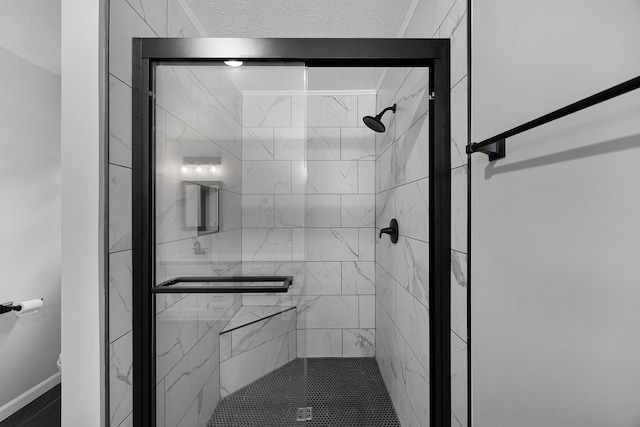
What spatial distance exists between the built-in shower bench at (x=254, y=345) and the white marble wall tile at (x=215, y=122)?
2.07 ft

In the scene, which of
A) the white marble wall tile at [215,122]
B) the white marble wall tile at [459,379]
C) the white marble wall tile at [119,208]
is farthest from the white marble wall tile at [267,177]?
the white marble wall tile at [459,379]

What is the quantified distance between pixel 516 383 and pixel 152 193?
119cm

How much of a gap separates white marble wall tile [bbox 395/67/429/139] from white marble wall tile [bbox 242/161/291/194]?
25.1 inches

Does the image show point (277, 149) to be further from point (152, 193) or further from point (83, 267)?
point (83, 267)

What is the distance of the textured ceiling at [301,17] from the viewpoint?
134 centimetres

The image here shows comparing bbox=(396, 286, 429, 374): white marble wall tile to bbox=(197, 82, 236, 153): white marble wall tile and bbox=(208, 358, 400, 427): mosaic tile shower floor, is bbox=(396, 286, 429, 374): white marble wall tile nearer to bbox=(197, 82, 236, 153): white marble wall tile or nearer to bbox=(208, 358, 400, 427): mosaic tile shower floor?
bbox=(208, 358, 400, 427): mosaic tile shower floor

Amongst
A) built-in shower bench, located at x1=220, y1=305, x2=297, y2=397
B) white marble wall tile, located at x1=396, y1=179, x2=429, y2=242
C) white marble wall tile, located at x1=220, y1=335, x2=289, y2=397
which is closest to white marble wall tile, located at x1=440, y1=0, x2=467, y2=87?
white marble wall tile, located at x1=396, y1=179, x2=429, y2=242

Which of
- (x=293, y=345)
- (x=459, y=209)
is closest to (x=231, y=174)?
(x=293, y=345)

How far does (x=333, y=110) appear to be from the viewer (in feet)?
8.01

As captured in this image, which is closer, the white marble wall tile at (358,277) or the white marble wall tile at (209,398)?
the white marble wall tile at (209,398)

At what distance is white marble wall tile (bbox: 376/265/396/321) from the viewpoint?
1.82 metres

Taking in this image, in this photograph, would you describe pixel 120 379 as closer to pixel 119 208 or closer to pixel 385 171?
pixel 119 208

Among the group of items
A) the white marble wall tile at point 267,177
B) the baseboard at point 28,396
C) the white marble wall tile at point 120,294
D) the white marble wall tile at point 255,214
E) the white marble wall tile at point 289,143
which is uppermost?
the white marble wall tile at point 289,143

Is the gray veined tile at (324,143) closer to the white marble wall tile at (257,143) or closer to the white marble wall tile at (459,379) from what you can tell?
the white marble wall tile at (257,143)
